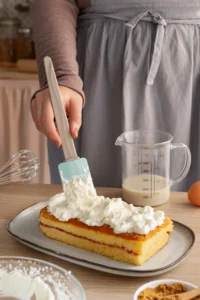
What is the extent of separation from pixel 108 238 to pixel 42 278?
167 millimetres

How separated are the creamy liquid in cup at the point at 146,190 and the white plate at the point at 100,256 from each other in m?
0.14

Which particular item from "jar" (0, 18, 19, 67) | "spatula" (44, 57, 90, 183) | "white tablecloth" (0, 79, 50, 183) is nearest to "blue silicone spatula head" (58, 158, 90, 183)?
"spatula" (44, 57, 90, 183)

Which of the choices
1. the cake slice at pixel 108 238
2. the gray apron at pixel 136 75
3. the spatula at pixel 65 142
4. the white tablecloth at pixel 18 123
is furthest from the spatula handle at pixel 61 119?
the white tablecloth at pixel 18 123

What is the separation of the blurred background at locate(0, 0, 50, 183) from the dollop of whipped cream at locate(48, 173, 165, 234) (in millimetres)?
1242

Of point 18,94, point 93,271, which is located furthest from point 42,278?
point 18,94

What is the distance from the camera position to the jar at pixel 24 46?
2.37 metres

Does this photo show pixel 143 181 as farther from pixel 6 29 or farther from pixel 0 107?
pixel 6 29

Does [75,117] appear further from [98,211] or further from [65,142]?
[98,211]

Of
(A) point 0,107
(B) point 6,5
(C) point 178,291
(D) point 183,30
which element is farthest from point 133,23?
(B) point 6,5

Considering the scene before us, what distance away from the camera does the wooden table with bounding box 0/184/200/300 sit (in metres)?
0.74

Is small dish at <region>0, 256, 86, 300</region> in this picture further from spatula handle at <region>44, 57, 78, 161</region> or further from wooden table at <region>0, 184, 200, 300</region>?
spatula handle at <region>44, 57, 78, 161</region>

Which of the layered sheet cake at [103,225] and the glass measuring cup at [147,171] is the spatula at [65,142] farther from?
the glass measuring cup at [147,171]

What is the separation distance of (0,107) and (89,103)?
90 centimetres

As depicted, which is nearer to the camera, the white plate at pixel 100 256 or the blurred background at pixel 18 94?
the white plate at pixel 100 256
